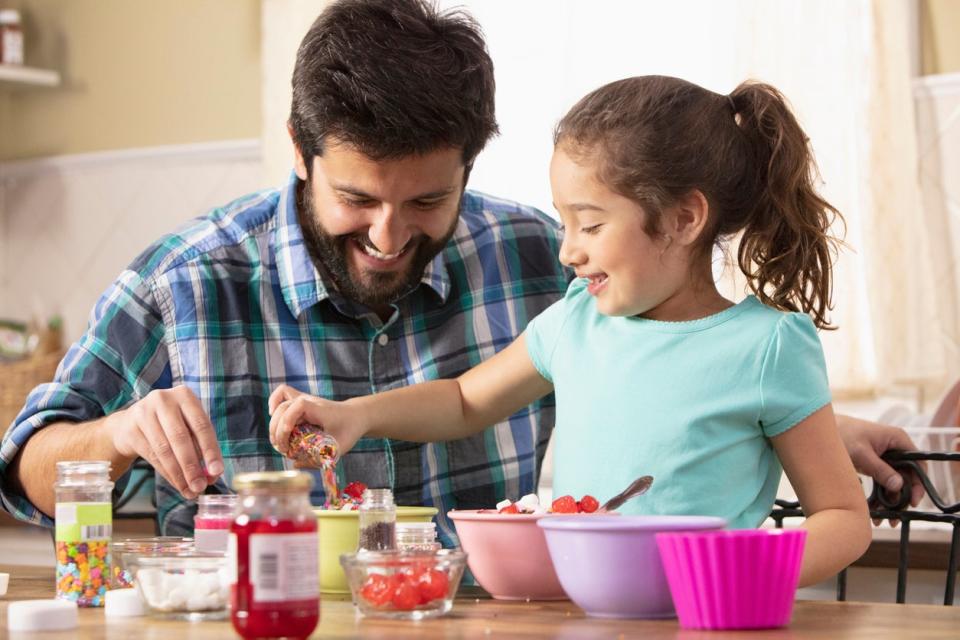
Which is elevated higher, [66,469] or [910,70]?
[910,70]

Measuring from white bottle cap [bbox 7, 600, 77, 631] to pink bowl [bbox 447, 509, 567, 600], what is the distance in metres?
0.35

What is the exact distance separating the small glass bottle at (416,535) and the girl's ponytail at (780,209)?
1.57 feet

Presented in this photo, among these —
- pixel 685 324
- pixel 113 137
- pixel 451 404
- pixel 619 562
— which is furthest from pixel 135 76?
pixel 619 562

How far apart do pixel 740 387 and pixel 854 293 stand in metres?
1.58

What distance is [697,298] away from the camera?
1514mm

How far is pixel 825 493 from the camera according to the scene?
133 centimetres

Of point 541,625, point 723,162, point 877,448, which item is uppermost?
point 723,162

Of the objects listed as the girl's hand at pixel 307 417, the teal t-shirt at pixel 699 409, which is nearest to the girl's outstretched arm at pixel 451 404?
the girl's hand at pixel 307 417

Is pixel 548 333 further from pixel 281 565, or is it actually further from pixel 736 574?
pixel 281 565

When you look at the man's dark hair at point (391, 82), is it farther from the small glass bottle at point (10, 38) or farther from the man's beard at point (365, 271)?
the small glass bottle at point (10, 38)

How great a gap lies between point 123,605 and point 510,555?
35 centimetres

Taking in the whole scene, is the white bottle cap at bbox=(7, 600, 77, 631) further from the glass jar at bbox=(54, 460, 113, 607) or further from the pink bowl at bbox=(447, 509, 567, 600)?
the pink bowl at bbox=(447, 509, 567, 600)

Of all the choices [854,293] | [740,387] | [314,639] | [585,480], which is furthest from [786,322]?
[854,293]

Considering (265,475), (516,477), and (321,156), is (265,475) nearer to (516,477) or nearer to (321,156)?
(321,156)
